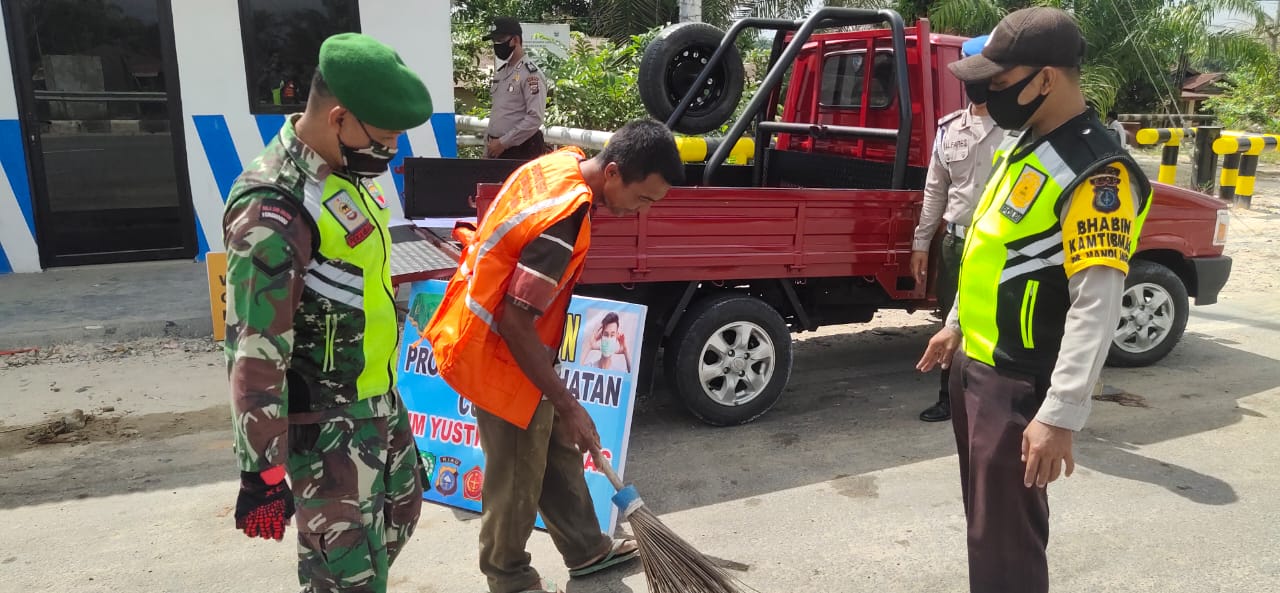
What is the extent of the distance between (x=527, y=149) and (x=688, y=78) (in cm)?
202

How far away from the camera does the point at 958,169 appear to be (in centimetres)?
465

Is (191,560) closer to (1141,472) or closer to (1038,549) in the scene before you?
(1038,549)

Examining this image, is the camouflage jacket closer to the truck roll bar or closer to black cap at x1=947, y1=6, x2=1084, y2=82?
black cap at x1=947, y1=6, x2=1084, y2=82

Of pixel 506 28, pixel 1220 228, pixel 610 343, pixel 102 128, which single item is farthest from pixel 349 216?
pixel 102 128

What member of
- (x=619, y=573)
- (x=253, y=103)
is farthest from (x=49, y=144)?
(x=619, y=573)

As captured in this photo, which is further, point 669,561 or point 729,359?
point 729,359

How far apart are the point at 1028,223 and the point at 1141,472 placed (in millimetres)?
2721

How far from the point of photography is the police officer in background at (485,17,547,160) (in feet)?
24.1

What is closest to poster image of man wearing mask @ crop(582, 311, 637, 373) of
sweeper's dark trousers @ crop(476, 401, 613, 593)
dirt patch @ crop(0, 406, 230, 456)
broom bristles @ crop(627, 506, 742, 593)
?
sweeper's dark trousers @ crop(476, 401, 613, 593)

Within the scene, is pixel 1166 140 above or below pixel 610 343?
above

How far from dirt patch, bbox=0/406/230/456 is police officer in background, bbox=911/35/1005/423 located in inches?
149

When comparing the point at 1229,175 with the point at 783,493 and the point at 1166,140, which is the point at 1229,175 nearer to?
the point at 1166,140

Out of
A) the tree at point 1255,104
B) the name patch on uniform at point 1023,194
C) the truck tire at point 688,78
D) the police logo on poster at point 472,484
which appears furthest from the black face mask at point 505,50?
the tree at point 1255,104

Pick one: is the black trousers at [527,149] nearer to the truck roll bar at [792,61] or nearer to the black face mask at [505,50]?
the black face mask at [505,50]
